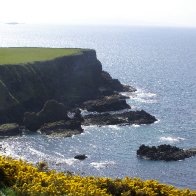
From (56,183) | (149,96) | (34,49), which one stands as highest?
→ (56,183)

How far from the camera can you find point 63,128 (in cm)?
9225

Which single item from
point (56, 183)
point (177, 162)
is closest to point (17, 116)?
point (177, 162)

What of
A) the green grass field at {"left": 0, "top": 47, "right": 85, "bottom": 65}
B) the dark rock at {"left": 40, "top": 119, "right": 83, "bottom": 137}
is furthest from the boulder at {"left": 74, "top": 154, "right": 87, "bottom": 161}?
the green grass field at {"left": 0, "top": 47, "right": 85, "bottom": 65}

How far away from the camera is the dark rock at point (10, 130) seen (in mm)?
86875

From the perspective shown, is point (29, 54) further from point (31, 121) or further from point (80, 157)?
point (80, 157)

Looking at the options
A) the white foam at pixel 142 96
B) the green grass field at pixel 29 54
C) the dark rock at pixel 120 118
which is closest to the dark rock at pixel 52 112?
the dark rock at pixel 120 118

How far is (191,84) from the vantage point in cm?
16288

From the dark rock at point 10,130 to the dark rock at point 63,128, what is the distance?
4.79m

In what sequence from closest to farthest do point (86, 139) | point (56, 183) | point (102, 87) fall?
1. point (56, 183)
2. point (86, 139)
3. point (102, 87)

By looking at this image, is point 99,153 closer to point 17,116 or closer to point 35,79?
point 17,116

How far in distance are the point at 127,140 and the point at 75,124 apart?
11874mm

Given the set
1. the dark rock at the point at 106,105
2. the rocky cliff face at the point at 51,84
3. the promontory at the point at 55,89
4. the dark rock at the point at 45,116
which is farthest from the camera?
the dark rock at the point at 106,105

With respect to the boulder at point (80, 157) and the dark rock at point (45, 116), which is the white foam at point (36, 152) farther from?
the dark rock at point (45, 116)

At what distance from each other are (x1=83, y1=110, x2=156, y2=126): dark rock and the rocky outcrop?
20893 mm
